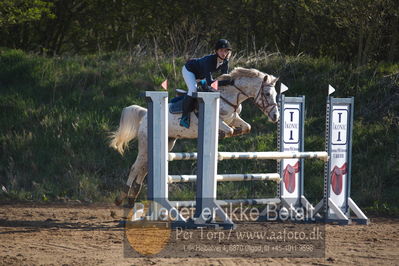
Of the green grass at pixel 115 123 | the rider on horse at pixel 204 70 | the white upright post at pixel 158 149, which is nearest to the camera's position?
the white upright post at pixel 158 149

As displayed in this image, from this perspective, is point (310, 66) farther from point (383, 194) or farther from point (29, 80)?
point (29, 80)

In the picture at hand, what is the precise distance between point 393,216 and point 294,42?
20.4 feet

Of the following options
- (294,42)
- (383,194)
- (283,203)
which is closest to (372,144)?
(383,194)

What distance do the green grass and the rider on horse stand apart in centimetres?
200

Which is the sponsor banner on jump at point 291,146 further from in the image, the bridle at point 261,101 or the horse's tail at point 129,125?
the horse's tail at point 129,125

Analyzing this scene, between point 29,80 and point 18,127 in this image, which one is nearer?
point 18,127

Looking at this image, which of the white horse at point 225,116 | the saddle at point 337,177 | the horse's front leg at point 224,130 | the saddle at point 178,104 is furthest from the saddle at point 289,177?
the saddle at point 178,104

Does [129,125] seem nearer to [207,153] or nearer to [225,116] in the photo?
[225,116]

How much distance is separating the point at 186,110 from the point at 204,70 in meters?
0.52

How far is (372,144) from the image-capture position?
921cm

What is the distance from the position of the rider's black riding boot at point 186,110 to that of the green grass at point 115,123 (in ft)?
6.03

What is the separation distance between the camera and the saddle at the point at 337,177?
6375mm

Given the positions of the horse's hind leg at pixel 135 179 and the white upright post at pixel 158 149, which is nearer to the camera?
the white upright post at pixel 158 149

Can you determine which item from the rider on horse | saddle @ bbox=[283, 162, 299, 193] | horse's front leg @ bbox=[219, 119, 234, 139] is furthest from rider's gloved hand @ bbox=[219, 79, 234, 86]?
saddle @ bbox=[283, 162, 299, 193]
